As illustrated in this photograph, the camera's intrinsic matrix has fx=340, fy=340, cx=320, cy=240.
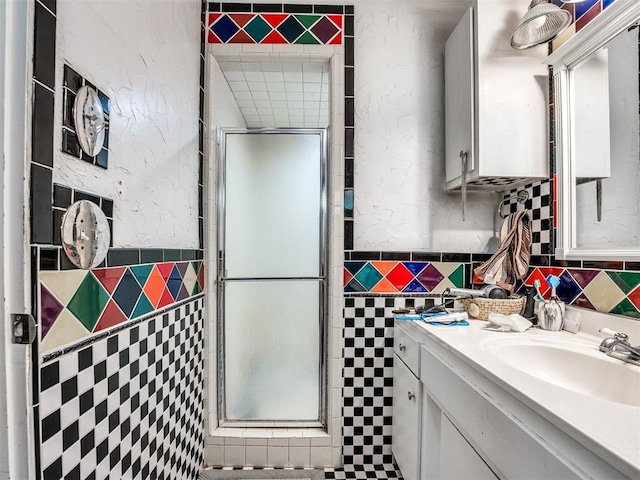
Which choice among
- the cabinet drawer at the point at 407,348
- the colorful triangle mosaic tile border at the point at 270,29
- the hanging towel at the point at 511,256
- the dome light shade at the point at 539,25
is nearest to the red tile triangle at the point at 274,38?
the colorful triangle mosaic tile border at the point at 270,29

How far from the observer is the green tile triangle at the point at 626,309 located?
1033 mm

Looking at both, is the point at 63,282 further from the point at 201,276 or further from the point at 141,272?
the point at 201,276

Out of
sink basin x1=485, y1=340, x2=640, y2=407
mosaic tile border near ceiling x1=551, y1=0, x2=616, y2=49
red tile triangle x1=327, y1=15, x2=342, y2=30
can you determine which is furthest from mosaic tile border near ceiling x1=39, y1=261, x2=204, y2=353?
mosaic tile border near ceiling x1=551, y1=0, x2=616, y2=49

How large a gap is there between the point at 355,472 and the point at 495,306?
1041mm

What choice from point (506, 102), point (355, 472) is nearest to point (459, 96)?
point (506, 102)

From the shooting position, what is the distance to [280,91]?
2.60 meters

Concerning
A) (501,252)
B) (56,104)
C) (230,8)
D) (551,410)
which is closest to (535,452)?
(551,410)

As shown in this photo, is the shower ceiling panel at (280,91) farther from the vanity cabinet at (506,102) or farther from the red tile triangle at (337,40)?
the vanity cabinet at (506,102)

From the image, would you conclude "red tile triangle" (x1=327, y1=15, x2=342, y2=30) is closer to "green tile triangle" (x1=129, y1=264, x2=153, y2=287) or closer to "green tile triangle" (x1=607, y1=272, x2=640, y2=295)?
"green tile triangle" (x1=129, y1=264, x2=153, y2=287)

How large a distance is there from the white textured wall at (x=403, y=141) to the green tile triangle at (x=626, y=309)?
26.4 inches

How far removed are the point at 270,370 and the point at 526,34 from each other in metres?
1.90

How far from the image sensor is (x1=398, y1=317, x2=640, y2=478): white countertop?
0.50m

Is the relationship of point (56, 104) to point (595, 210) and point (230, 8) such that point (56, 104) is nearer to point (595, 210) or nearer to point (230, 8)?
point (230, 8)

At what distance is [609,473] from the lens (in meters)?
0.50
